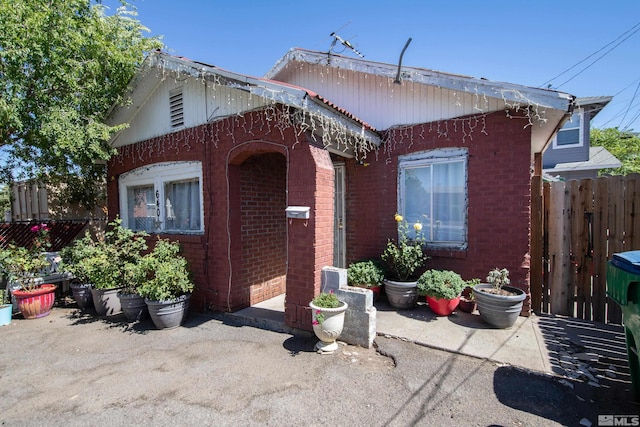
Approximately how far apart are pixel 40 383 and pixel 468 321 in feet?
18.9

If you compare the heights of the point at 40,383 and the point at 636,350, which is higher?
the point at 636,350

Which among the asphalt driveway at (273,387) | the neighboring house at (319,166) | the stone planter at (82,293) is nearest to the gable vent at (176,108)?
the neighboring house at (319,166)

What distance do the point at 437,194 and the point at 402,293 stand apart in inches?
76.0

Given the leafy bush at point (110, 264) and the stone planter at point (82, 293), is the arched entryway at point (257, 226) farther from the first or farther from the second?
the stone planter at point (82, 293)

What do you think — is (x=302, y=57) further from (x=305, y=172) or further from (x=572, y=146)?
(x=572, y=146)

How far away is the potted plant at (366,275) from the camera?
210 inches

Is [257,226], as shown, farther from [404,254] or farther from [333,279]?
[404,254]

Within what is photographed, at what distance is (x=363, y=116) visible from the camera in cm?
638

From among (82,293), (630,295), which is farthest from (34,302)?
(630,295)

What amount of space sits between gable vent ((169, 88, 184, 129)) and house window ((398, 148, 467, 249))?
459 cm

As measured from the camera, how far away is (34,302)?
18.7 ft

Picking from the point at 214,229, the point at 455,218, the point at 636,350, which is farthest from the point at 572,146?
the point at 214,229

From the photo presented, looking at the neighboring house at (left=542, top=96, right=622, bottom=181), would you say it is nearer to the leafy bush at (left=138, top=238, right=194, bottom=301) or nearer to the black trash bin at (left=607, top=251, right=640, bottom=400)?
the black trash bin at (left=607, top=251, right=640, bottom=400)

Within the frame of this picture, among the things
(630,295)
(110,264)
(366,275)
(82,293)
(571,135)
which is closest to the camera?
(630,295)
